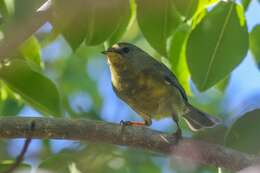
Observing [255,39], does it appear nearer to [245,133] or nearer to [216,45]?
[216,45]

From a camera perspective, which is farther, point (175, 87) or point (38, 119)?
point (175, 87)

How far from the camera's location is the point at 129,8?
8.16 ft

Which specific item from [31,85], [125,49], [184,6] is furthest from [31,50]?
[125,49]

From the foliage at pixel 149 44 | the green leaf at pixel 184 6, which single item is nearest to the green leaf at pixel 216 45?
the foliage at pixel 149 44

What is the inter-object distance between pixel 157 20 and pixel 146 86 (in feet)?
4.56

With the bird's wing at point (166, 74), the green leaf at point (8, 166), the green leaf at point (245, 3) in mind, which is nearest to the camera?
the green leaf at point (8, 166)

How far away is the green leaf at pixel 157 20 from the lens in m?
2.48

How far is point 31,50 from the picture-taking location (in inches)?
108

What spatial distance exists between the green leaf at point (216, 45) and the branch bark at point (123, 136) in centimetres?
28

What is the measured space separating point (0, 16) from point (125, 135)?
2.41 feet

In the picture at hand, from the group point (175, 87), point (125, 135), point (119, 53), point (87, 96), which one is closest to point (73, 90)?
point (87, 96)

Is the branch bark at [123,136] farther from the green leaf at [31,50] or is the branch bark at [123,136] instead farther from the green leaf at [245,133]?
the green leaf at [31,50]

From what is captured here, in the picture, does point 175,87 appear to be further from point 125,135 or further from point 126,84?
point 125,135

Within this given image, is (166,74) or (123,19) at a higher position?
(123,19)
